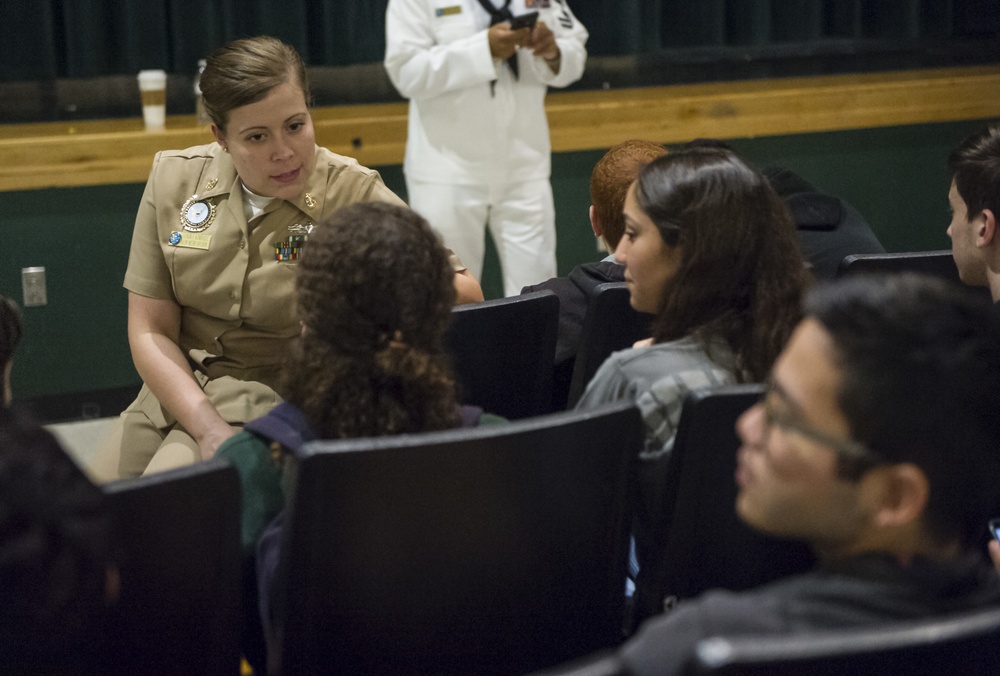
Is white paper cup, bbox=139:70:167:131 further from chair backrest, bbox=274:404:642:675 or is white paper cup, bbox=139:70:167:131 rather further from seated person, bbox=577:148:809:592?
Answer: chair backrest, bbox=274:404:642:675

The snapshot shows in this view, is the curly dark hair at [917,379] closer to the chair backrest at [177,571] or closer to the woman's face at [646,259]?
the chair backrest at [177,571]

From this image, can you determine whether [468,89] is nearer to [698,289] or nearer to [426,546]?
[698,289]

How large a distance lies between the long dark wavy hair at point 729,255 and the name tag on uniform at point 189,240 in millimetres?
888

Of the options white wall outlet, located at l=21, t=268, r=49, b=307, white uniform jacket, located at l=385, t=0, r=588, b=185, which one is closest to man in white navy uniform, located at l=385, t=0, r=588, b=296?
white uniform jacket, located at l=385, t=0, r=588, b=185

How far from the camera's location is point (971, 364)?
1.01 meters

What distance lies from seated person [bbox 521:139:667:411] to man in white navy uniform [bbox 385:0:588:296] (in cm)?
163

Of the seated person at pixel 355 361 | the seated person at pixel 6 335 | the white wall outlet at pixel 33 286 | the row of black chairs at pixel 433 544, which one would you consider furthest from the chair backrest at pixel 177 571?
the white wall outlet at pixel 33 286

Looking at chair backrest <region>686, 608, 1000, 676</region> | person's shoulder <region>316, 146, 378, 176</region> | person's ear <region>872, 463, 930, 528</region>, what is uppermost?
person's shoulder <region>316, 146, 378, 176</region>

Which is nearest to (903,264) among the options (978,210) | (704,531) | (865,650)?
(978,210)

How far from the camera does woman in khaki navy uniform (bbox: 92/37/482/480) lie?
2.11 m

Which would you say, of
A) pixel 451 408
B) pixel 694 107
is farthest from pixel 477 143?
pixel 451 408

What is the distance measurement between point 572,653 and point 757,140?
3.81 metres

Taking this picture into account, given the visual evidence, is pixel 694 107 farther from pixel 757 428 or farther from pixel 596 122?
pixel 757 428

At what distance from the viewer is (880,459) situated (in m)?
1.01
